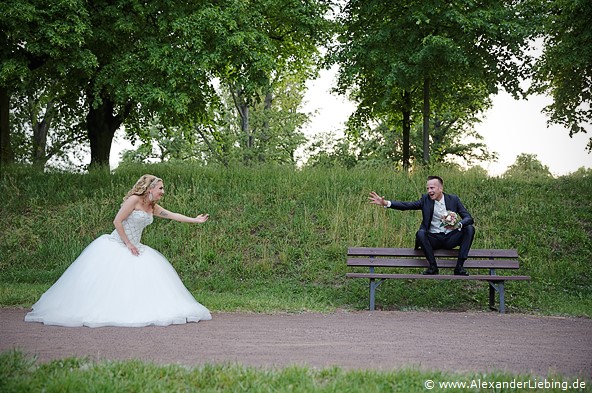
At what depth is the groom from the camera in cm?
1089

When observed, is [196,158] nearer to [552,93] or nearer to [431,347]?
[552,93]

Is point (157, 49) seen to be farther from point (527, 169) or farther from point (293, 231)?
point (527, 169)

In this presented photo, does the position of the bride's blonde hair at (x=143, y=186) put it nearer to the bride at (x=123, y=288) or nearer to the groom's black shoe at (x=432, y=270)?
the bride at (x=123, y=288)

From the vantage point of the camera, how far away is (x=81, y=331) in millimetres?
7527

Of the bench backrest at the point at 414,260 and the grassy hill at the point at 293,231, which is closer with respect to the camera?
the bench backrest at the point at 414,260

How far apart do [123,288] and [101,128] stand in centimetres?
1461

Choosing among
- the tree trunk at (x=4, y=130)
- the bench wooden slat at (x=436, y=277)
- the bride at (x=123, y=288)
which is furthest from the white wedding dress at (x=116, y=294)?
the tree trunk at (x=4, y=130)

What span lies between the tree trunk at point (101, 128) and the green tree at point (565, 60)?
13945 mm

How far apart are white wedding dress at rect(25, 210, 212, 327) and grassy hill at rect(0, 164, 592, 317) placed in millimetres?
1867

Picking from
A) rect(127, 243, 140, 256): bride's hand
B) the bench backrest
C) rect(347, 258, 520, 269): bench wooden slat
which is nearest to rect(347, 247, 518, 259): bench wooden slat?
the bench backrest

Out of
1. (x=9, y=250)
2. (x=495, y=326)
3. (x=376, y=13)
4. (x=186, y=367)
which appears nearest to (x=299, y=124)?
(x=376, y=13)

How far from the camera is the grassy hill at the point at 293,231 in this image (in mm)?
12430

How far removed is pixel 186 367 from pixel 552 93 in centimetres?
2167

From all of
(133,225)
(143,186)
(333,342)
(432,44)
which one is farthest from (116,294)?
(432,44)
